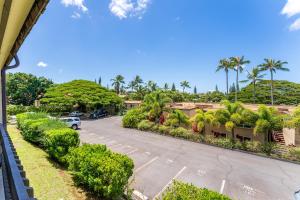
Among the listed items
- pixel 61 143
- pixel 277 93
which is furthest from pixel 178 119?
pixel 277 93

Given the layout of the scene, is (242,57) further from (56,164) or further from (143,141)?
(56,164)

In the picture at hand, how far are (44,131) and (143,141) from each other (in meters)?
10.8

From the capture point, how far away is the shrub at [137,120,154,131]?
92.9ft

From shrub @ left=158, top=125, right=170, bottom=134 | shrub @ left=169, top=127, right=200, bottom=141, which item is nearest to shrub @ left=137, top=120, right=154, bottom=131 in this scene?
shrub @ left=158, top=125, right=170, bottom=134

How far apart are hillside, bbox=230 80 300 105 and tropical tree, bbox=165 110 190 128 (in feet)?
132

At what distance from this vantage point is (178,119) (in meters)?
25.8

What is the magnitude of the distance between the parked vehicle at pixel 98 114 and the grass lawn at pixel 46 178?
27250 millimetres

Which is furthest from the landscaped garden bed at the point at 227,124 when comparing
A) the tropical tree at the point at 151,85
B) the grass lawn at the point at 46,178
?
the tropical tree at the point at 151,85

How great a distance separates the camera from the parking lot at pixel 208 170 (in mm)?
11825

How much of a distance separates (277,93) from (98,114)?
50.0 m

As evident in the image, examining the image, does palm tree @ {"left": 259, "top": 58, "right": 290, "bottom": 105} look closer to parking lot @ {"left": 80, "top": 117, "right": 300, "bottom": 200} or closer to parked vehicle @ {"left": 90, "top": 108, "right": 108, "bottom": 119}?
parking lot @ {"left": 80, "top": 117, "right": 300, "bottom": 200}

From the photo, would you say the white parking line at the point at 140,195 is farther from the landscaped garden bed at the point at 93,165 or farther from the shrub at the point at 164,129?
the shrub at the point at 164,129

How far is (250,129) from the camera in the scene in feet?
68.5

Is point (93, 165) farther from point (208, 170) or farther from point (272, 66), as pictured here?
point (272, 66)
